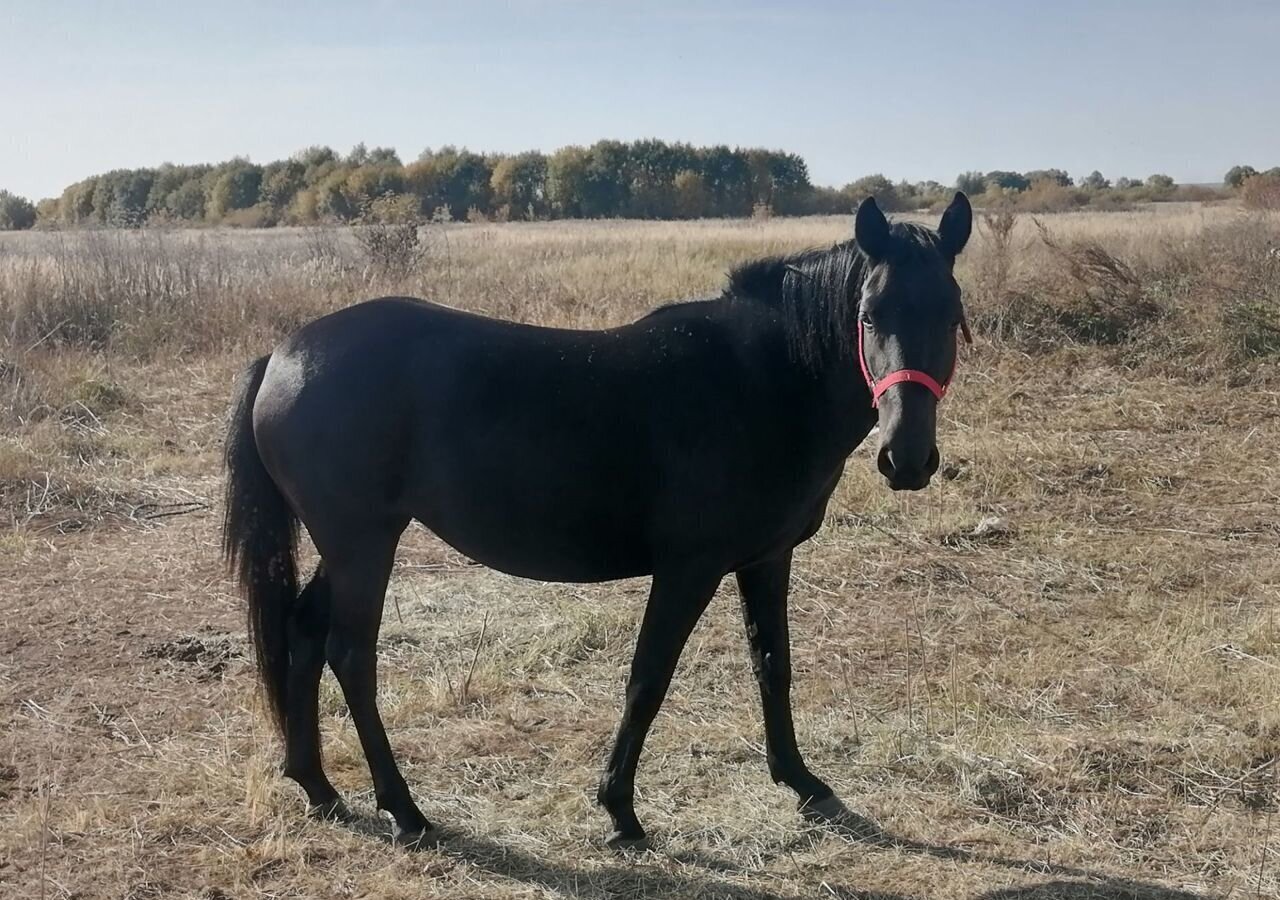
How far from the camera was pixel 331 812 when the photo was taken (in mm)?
3789

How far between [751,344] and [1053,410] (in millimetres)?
7471

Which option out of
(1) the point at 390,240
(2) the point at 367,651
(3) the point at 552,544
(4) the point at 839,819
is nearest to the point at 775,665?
(4) the point at 839,819

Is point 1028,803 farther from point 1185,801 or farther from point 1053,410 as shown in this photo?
point 1053,410

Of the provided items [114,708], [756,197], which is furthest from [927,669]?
[756,197]

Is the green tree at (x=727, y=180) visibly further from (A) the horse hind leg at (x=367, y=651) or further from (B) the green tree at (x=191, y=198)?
(A) the horse hind leg at (x=367, y=651)

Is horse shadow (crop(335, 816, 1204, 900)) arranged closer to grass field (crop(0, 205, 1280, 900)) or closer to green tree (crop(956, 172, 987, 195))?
grass field (crop(0, 205, 1280, 900))

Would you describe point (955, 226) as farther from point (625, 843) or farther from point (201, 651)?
point (201, 651)

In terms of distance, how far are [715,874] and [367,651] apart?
1.38 m

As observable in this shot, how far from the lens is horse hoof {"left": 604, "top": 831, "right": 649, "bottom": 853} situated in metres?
3.56

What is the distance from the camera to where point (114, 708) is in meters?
4.68

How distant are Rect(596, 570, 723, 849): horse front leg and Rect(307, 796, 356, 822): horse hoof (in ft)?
3.00

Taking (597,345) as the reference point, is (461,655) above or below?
below

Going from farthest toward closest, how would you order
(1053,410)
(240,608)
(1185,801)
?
(1053,410), (240,608), (1185,801)

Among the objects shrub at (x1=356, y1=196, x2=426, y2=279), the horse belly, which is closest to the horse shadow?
the horse belly
